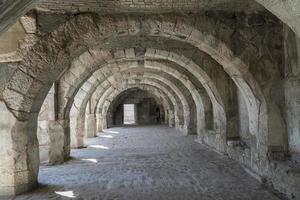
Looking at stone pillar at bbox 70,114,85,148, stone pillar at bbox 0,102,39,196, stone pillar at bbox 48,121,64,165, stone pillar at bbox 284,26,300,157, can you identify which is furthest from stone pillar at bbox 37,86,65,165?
stone pillar at bbox 284,26,300,157

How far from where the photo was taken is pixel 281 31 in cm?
491

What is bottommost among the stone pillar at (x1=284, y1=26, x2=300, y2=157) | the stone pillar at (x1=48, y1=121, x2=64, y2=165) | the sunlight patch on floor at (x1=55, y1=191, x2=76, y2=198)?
the sunlight patch on floor at (x1=55, y1=191, x2=76, y2=198)

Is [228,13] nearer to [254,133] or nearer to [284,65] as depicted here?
[284,65]

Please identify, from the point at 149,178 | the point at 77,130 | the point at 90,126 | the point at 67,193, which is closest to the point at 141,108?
the point at 90,126

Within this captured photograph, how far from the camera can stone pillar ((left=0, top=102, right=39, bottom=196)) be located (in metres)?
4.46

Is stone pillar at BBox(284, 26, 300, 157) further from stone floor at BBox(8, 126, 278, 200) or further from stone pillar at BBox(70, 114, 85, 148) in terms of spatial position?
stone pillar at BBox(70, 114, 85, 148)

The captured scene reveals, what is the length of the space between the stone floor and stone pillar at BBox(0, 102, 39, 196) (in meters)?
0.22

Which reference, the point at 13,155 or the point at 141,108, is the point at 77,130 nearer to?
the point at 13,155

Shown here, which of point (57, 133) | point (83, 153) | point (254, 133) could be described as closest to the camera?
point (254, 133)

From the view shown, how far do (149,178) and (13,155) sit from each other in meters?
2.01

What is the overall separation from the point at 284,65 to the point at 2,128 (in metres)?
4.04

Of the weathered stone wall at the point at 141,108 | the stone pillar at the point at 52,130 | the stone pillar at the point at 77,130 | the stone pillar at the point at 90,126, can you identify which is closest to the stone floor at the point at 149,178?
the stone pillar at the point at 52,130

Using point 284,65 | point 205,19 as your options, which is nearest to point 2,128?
point 205,19

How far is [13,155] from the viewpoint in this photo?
449 cm
